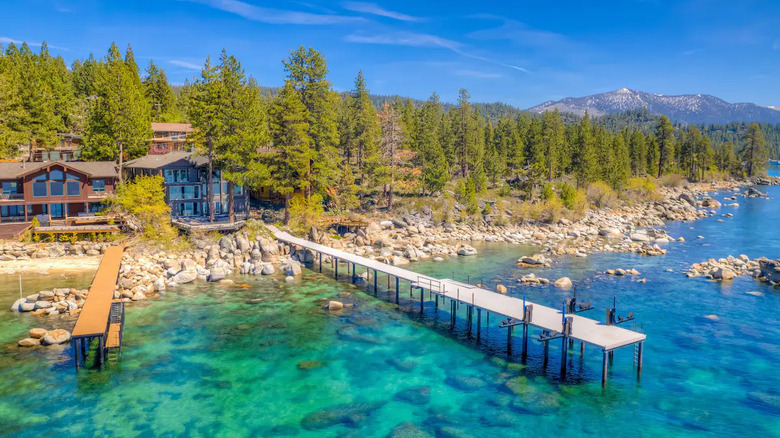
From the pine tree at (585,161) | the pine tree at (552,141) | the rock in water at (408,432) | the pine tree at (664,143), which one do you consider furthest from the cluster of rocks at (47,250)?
the pine tree at (664,143)

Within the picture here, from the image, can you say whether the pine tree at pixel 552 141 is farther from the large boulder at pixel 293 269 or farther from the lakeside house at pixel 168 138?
the lakeside house at pixel 168 138

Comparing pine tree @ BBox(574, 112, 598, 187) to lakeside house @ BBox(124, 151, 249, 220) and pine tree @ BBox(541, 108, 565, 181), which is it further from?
lakeside house @ BBox(124, 151, 249, 220)

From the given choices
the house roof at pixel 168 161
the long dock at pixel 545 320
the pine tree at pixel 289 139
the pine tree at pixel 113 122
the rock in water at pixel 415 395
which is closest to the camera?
the rock in water at pixel 415 395

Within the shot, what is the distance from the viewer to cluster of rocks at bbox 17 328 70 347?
90.4ft

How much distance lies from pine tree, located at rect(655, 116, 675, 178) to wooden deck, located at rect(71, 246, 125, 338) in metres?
125

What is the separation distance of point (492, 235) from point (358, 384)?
45490mm

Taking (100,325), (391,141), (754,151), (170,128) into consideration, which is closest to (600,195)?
(391,141)

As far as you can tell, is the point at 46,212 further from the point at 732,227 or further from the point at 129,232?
the point at 732,227

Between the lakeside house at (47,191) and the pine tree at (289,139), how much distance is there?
59.4 ft

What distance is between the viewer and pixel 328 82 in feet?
193

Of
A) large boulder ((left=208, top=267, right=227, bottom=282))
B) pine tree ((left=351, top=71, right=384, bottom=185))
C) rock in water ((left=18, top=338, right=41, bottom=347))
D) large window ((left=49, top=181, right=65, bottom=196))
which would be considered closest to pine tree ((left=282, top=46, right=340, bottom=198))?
pine tree ((left=351, top=71, right=384, bottom=185))

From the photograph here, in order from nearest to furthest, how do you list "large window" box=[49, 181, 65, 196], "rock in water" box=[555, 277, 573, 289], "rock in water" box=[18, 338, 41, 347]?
"rock in water" box=[18, 338, 41, 347] → "rock in water" box=[555, 277, 573, 289] → "large window" box=[49, 181, 65, 196]

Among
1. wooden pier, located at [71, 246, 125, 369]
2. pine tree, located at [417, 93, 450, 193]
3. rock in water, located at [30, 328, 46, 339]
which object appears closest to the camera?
wooden pier, located at [71, 246, 125, 369]

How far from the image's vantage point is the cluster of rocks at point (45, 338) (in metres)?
27.6
